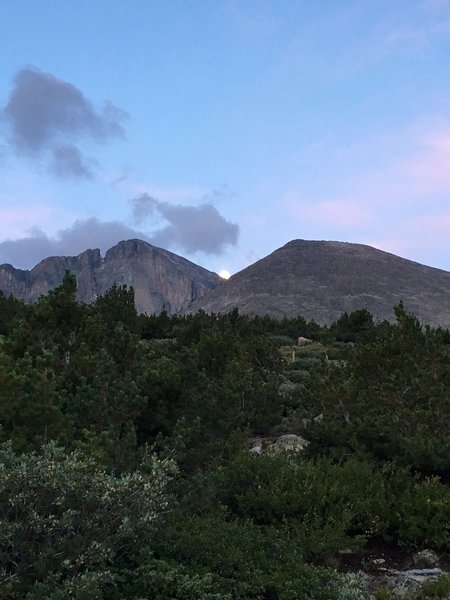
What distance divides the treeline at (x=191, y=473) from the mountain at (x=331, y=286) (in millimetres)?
70890

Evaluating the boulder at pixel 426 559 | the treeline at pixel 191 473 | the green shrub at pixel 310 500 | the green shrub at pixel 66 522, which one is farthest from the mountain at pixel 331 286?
the green shrub at pixel 66 522

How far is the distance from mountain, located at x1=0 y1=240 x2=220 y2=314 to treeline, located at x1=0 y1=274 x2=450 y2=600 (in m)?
112

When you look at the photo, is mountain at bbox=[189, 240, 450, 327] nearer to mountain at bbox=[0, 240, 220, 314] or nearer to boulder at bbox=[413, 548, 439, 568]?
mountain at bbox=[0, 240, 220, 314]

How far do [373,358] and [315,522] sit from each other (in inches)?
244

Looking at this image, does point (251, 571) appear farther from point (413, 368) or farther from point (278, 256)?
point (278, 256)

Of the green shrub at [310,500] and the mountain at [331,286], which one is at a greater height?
the mountain at [331,286]

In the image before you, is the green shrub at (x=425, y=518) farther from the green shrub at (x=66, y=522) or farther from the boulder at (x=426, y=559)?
the green shrub at (x=66, y=522)

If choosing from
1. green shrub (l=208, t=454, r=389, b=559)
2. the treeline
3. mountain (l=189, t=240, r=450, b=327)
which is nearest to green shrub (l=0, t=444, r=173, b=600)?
the treeline

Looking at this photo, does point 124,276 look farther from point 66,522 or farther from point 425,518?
point 66,522

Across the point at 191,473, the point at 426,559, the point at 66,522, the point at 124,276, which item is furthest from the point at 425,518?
the point at 124,276

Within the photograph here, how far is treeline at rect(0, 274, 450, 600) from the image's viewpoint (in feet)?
16.3

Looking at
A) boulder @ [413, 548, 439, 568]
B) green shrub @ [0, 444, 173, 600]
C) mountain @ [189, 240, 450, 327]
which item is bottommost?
boulder @ [413, 548, 439, 568]

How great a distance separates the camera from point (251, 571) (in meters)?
5.64

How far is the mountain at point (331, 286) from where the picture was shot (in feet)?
285
